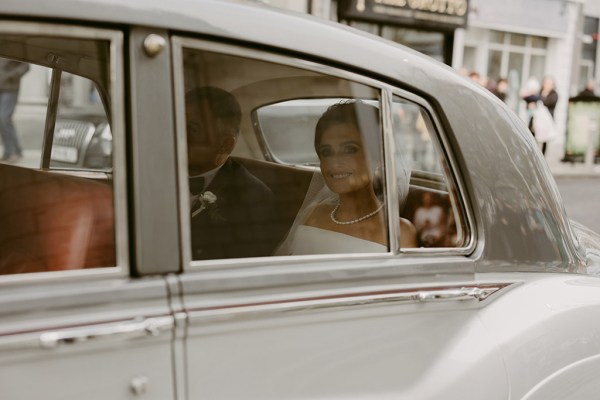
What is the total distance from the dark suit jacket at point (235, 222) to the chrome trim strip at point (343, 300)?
0.44 ft

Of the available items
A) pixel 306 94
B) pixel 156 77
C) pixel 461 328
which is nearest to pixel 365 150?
pixel 306 94

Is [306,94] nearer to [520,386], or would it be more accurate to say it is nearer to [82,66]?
[82,66]

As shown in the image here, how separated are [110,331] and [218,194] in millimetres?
583

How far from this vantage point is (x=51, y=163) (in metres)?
2.33

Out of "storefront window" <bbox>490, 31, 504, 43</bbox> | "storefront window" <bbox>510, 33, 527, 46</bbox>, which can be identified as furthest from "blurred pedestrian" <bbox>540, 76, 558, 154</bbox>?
"storefront window" <bbox>510, 33, 527, 46</bbox>

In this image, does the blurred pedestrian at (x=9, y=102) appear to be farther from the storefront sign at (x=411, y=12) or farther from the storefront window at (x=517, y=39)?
the storefront window at (x=517, y=39)

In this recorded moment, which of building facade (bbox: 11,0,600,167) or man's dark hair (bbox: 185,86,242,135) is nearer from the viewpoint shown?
man's dark hair (bbox: 185,86,242,135)

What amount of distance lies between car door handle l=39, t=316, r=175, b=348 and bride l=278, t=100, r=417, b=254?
0.41 m

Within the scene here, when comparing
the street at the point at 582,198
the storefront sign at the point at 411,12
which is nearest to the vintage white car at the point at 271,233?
the street at the point at 582,198

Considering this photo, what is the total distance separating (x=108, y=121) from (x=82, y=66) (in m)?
0.26

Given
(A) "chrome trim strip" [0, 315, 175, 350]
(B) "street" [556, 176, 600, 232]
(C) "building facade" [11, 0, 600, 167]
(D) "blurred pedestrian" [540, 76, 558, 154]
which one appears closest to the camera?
(A) "chrome trim strip" [0, 315, 175, 350]

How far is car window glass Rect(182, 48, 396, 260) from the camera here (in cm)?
166

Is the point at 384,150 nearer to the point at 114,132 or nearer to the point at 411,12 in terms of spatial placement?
the point at 114,132

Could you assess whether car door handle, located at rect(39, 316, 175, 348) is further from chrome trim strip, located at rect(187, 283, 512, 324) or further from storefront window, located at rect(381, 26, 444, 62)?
storefront window, located at rect(381, 26, 444, 62)
